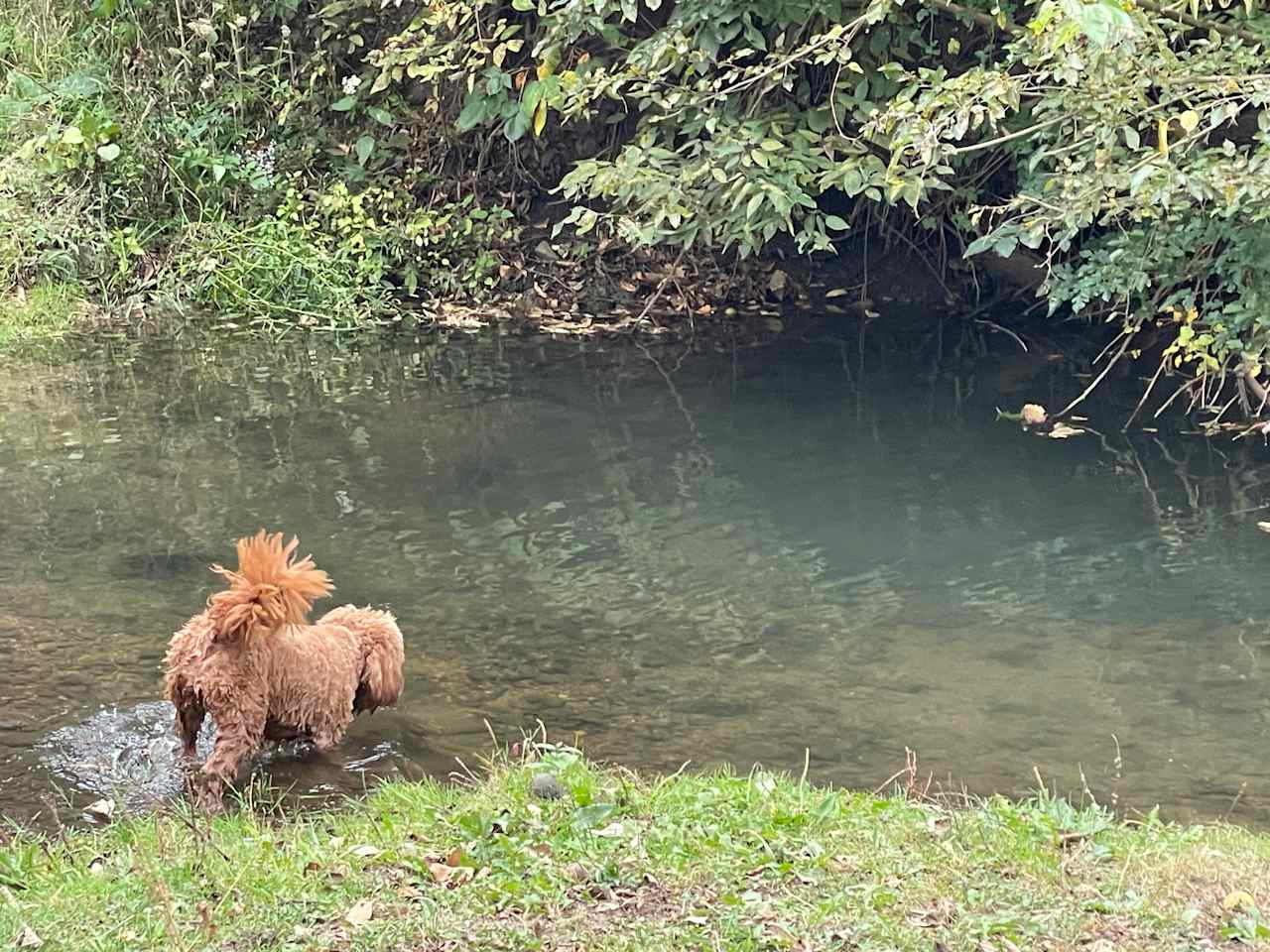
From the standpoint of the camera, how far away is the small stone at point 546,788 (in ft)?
14.7

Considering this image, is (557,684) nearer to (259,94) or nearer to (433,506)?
(433,506)

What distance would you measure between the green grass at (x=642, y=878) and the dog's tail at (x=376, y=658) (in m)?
0.80

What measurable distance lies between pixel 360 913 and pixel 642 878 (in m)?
0.75

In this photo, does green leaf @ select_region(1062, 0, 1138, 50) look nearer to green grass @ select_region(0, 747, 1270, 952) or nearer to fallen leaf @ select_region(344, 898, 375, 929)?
green grass @ select_region(0, 747, 1270, 952)

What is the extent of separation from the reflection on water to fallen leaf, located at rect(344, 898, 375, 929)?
1577 millimetres

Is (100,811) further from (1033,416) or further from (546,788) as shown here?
(1033,416)

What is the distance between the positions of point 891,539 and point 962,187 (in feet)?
14.5

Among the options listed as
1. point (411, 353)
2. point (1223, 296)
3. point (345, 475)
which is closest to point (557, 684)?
point (345, 475)

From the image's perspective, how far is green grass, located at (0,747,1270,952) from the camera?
3.69 metres

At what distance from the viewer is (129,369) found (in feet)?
35.6

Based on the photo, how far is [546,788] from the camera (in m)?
4.50

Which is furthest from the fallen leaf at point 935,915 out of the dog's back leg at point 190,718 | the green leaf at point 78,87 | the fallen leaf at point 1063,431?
the green leaf at point 78,87

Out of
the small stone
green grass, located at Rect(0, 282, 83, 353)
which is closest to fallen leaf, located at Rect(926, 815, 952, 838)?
the small stone

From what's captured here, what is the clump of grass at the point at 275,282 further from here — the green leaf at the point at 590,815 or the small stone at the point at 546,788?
the green leaf at the point at 590,815
